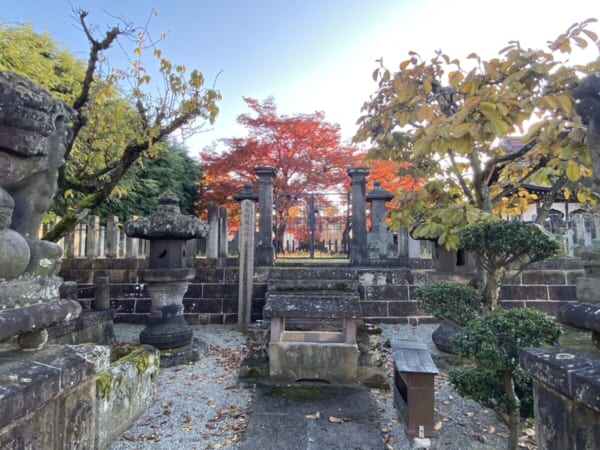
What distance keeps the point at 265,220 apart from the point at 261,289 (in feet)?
5.62

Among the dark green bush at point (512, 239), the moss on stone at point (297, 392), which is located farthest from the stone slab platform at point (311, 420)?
the dark green bush at point (512, 239)

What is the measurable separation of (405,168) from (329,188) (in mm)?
8452

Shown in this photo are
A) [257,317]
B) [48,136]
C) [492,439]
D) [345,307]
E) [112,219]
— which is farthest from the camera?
[112,219]

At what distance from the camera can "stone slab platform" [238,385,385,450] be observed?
253 cm

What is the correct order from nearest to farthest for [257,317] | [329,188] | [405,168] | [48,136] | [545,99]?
[48,136], [545,99], [405,168], [257,317], [329,188]

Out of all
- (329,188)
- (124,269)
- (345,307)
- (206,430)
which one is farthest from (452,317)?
(329,188)

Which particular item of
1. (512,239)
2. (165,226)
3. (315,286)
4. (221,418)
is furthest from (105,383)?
(315,286)

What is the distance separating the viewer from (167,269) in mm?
4566

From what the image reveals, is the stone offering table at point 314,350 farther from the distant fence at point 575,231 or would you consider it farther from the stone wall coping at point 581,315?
the distant fence at point 575,231

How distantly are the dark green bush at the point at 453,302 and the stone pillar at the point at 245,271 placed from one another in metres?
3.64

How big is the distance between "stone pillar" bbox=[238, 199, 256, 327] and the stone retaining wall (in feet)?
0.83

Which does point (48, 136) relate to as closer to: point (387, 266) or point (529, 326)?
point (529, 326)

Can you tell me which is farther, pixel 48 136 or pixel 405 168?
pixel 405 168

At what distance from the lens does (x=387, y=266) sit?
6.85m
